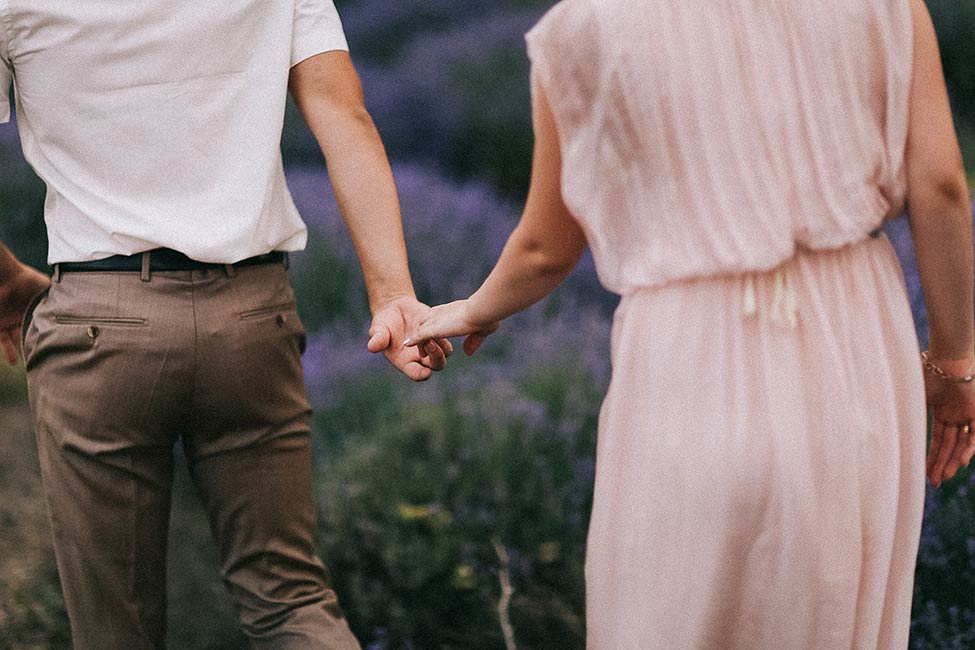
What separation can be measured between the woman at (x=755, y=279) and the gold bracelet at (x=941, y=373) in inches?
7.3

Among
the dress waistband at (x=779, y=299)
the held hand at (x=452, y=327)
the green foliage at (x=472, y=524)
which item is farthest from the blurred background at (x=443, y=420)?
the dress waistband at (x=779, y=299)

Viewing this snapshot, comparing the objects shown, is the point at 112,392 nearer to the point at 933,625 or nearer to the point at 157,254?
the point at 157,254

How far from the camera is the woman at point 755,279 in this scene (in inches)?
54.3

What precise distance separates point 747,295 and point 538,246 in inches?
12.7

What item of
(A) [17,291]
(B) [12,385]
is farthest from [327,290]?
(A) [17,291]

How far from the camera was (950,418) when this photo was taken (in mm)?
1761

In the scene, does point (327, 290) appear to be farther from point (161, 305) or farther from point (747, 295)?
point (747, 295)

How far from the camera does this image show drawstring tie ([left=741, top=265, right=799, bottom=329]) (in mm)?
1417

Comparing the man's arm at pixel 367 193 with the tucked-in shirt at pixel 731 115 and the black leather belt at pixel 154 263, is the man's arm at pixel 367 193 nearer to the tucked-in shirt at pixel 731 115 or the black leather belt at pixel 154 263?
the black leather belt at pixel 154 263

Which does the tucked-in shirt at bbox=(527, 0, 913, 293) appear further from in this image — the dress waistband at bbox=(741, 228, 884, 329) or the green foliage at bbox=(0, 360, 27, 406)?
the green foliage at bbox=(0, 360, 27, 406)

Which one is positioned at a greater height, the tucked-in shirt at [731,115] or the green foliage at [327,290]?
the tucked-in shirt at [731,115]

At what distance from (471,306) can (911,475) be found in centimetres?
70

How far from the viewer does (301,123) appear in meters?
3.32

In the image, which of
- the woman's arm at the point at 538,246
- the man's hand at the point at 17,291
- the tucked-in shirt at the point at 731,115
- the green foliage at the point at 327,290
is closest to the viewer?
the tucked-in shirt at the point at 731,115
